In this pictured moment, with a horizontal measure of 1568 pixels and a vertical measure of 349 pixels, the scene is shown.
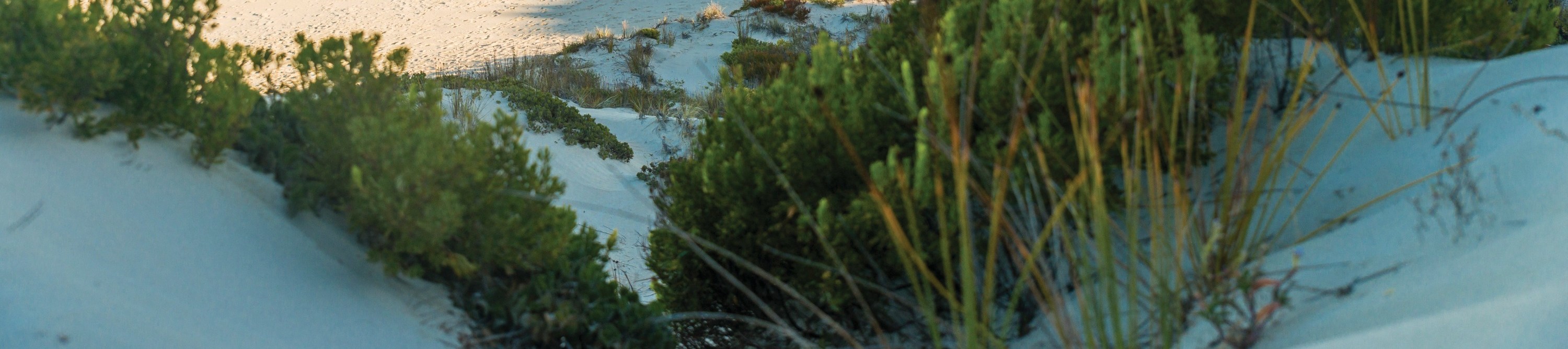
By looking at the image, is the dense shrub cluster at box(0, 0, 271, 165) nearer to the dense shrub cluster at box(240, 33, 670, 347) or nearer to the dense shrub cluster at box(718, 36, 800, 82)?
the dense shrub cluster at box(240, 33, 670, 347)

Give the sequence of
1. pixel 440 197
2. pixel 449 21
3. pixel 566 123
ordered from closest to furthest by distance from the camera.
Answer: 1. pixel 440 197
2. pixel 566 123
3. pixel 449 21

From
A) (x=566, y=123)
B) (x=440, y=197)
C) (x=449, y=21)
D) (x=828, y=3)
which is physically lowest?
(x=449, y=21)

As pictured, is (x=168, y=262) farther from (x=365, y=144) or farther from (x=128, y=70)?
(x=128, y=70)

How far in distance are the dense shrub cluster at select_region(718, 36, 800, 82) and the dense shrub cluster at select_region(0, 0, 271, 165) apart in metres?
7.63

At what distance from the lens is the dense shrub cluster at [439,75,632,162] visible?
26.2 feet

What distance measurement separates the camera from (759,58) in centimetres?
1193

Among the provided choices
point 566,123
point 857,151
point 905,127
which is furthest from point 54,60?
point 566,123

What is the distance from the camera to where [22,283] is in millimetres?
2279

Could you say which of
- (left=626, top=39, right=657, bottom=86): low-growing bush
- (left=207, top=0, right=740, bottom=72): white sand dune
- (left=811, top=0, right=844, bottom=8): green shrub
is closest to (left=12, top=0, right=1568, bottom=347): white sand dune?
(left=626, top=39, right=657, bottom=86): low-growing bush

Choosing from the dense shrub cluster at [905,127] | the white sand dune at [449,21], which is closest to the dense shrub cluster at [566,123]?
the dense shrub cluster at [905,127]

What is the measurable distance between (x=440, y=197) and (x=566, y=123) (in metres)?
5.69

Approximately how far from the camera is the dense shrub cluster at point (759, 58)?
444 inches

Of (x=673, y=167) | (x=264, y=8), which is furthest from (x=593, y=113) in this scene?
(x=264, y=8)

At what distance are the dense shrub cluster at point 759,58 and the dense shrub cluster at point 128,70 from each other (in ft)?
25.0
